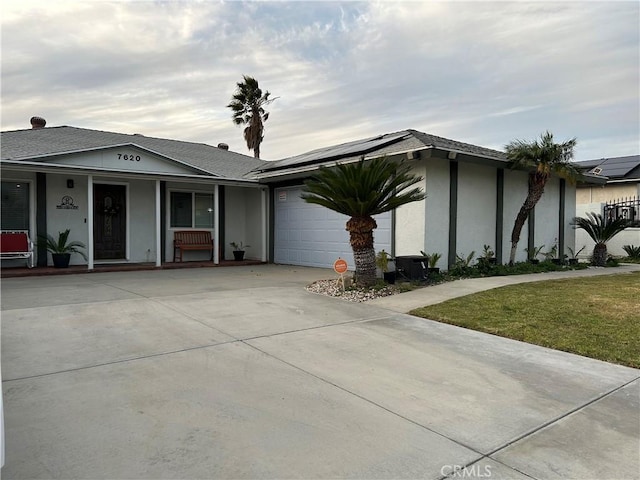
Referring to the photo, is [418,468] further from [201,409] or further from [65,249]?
[65,249]

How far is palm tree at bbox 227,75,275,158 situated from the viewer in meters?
26.1

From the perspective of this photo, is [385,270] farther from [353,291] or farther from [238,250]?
[238,250]

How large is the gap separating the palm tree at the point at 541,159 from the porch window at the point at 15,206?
12.9 m

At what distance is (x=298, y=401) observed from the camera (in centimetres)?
325

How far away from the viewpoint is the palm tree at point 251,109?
2608 centimetres

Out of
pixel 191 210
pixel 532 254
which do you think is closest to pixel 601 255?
pixel 532 254

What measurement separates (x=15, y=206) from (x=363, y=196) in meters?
9.61

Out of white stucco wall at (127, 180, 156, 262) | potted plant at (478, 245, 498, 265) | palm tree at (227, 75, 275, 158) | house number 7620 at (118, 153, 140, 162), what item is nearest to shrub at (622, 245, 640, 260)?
potted plant at (478, 245, 498, 265)

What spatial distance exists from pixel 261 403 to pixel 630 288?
8375 millimetres

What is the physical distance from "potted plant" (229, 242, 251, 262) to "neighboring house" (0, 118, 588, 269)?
0.80 ft

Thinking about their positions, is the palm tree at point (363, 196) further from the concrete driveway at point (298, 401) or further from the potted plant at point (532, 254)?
the potted plant at point (532, 254)

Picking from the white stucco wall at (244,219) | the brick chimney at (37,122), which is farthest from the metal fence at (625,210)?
the brick chimney at (37,122)

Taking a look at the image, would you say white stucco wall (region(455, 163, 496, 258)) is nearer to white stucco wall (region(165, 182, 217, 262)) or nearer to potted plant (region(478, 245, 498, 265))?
potted plant (region(478, 245, 498, 265))

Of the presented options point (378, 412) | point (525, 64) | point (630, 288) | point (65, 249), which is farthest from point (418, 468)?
point (525, 64)
